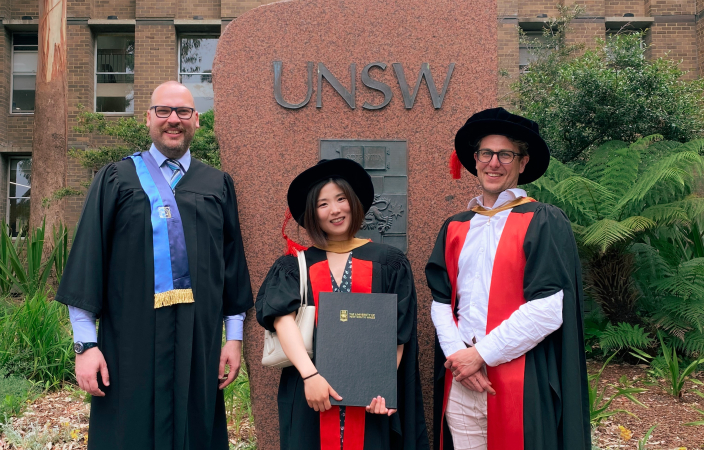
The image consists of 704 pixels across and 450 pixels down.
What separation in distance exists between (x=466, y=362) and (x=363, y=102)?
1543mm

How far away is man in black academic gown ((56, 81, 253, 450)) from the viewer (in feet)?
7.85

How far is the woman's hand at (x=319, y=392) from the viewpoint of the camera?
214 cm

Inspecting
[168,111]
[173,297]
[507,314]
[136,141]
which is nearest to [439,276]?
[507,314]

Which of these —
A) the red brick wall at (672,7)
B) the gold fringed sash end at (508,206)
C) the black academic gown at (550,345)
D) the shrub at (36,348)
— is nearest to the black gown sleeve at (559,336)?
the black academic gown at (550,345)

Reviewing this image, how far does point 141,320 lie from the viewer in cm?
243

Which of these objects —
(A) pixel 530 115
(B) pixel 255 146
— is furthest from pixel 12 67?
(B) pixel 255 146

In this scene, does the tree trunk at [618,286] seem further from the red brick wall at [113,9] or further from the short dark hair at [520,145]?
the red brick wall at [113,9]

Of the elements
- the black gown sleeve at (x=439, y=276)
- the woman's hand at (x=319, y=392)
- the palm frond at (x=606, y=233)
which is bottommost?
the woman's hand at (x=319, y=392)

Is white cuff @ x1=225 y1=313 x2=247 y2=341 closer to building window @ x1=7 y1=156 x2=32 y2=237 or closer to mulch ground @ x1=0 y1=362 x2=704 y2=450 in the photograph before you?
mulch ground @ x1=0 y1=362 x2=704 y2=450

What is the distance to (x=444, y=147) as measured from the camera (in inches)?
124

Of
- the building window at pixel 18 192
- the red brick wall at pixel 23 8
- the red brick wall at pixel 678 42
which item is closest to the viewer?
the red brick wall at pixel 678 42

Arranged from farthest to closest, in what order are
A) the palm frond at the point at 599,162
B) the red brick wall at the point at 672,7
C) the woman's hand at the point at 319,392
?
1. the red brick wall at the point at 672,7
2. the palm frond at the point at 599,162
3. the woman's hand at the point at 319,392

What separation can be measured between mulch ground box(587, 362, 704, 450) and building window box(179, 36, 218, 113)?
12313 mm

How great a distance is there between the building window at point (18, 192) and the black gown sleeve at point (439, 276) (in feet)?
48.2
